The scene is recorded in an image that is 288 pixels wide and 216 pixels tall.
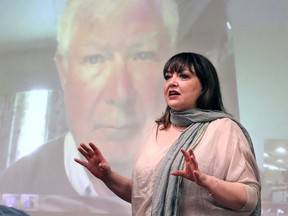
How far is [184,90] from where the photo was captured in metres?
0.88

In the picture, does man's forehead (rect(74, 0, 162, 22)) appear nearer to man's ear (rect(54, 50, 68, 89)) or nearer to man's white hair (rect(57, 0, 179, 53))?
man's white hair (rect(57, 0, 179, 53))

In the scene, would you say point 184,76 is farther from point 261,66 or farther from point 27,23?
point 27,23

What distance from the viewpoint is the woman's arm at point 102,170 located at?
96cm

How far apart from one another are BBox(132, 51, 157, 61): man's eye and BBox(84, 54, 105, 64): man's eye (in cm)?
18

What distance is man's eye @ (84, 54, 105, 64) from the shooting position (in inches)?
76.0

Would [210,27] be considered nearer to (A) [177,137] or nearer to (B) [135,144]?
(B) [135,144]

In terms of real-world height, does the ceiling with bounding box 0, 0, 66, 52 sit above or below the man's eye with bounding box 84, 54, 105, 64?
above

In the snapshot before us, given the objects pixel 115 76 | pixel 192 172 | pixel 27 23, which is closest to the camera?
pixel 192 172

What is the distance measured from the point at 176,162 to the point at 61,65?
135 cm

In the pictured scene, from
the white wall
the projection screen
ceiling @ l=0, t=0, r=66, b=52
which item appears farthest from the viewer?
ceiling @ l=0, t=0, r=66, b=52

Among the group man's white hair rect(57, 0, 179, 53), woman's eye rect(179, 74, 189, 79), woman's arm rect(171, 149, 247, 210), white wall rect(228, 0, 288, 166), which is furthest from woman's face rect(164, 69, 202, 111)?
man's white hair rect(57, 0, 179, 53)

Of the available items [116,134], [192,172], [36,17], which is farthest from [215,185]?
[36,17]

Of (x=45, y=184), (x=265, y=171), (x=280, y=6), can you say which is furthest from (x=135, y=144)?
(x=280, y=6)

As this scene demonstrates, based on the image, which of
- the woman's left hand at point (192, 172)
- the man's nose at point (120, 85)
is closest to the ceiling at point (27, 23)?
the man's nose at point (120, 85)
